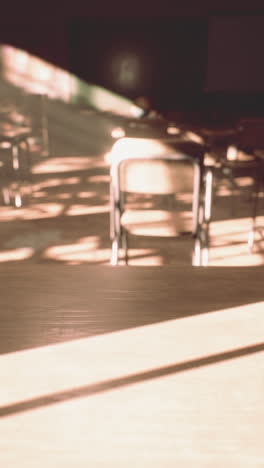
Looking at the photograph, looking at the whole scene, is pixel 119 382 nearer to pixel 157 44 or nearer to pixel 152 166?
pixel 152 166

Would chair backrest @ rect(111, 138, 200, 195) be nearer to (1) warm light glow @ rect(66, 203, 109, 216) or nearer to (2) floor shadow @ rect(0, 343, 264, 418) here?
(2) floor shadow @ rect(0, 343, 264, 418)

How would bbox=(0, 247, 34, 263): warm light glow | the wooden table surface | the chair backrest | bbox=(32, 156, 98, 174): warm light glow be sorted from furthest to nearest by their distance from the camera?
bbox=(32, 156, 98, 174): warm light glow, bbox=(0, 247, 34, 263): warm light glow, the chair backrest, the wooden table surface

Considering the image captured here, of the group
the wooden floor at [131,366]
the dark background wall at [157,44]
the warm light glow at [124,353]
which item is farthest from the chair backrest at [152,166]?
the dark background wall at [157,44]

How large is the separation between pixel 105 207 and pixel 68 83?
5153 millimetres

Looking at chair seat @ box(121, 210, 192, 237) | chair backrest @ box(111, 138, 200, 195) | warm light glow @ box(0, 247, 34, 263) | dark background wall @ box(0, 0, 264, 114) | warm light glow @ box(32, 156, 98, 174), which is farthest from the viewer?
dark background wall @ box(0, 0, 264, 114)

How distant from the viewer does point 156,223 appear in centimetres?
227

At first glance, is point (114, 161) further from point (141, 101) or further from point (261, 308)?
point (141, 101)

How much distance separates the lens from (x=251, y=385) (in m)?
0.63

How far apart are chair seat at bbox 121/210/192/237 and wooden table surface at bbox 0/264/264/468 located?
118cm

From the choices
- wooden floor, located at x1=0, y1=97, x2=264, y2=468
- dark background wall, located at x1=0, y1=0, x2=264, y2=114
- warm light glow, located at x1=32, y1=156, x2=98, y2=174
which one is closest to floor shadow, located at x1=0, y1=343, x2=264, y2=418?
wooden floor, located at x1=0, y1=97, x2=264, y2=468

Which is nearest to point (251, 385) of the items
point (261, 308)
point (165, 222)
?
point (261, 308)

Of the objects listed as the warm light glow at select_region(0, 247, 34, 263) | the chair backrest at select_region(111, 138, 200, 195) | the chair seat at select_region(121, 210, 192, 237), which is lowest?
the warm light glow at select_region(0, 247, 34, 263)

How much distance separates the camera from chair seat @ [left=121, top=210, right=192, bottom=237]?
2.17 meters

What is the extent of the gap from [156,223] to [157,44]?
7.54 metres
